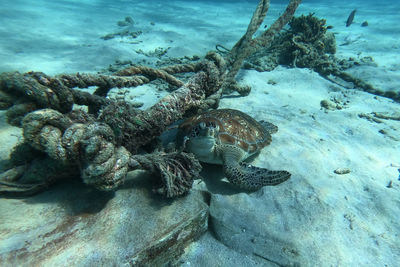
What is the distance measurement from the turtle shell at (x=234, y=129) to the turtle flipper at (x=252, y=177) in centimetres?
47

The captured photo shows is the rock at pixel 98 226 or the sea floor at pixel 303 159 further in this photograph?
the sea floor at pixel 303 159

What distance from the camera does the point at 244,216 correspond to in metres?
2.29

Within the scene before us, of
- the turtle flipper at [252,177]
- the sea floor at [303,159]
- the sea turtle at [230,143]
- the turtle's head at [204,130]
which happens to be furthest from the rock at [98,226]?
the turtle's head at [204,130]

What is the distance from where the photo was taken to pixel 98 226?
178 centimetres

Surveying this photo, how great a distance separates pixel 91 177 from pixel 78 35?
1113cm

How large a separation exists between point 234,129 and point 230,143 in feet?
0.95

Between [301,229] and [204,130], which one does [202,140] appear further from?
[301,229]

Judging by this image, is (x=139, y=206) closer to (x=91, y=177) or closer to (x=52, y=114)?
(x=91, y=177)

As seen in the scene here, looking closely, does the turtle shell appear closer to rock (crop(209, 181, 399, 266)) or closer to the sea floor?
the sea floor

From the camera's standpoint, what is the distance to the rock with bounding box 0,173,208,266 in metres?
1.52

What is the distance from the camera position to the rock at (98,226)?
59.7 inches

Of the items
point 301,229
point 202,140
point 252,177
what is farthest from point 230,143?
point 301,229

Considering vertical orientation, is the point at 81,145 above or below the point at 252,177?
above

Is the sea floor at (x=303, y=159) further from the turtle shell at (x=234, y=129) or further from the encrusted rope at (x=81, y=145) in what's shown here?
the encrusted rope at (x=81, y=145)
